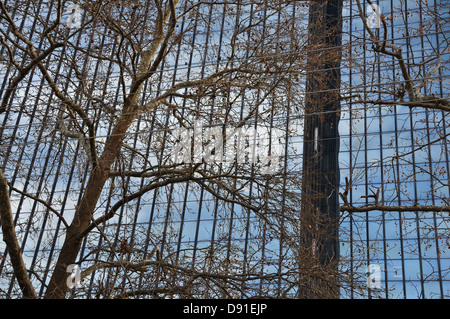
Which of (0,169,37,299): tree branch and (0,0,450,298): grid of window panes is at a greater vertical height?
(0,0,450,298): grid of window panes

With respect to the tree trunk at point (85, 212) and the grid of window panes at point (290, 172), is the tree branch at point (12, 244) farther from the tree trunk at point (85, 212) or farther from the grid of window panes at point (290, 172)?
the tree trunk at point (85, 212)

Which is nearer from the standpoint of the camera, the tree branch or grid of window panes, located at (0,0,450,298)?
grid of window panes, located at (0,0,450,298)

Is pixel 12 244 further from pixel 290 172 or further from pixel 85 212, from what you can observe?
pixel 290 172

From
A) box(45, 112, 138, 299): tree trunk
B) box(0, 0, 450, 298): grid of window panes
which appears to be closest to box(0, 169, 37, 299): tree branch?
box(0, 0, 450, 298): grid of window panes

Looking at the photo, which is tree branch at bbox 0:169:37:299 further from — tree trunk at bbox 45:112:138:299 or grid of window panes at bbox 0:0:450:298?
tree trunk at bbox 45:112:138:299

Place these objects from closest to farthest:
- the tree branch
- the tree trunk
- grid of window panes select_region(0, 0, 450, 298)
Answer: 1. grid of window panes select_region(0, 0, 450, 298)
2. the tree branch
3. the tree trunk

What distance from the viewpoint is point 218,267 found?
335 inches

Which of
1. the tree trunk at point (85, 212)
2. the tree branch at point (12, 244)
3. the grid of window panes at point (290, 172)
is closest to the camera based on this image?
the grid of window panes at point (290, 172)

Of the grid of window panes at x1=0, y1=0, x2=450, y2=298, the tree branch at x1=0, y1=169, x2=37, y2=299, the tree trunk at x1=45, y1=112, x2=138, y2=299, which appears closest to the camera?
the grid of window panes at x1=0, y1=0, x2=450, y2=298

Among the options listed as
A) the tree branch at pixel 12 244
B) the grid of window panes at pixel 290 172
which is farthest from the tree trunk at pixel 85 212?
the tree branch at pixel 12 244

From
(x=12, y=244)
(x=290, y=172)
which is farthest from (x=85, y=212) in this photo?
(x=290, y=172)
